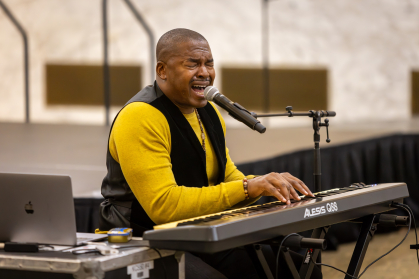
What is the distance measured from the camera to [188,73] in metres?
1.68

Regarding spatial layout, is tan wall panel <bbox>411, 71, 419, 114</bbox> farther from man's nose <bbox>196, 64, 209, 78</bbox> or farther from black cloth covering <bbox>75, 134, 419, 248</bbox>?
man's nose <bbox>196, 64, 209, 78</bbox>

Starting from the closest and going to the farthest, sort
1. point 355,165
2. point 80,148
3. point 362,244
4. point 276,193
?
point 276,193
point 362,244
point 355,165
point 80,148

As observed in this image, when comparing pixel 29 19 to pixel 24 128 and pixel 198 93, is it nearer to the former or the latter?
pixel 24 128

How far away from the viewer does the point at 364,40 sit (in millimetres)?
9055

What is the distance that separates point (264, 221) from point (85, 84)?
26.0 feet

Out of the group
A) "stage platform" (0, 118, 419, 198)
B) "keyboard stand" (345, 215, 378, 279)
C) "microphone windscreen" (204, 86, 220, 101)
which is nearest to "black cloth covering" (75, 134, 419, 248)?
"stage platform" (0, 118, 419, 198)

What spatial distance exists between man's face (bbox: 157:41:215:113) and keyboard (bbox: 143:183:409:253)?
425 millimetres

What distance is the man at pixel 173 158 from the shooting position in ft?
4.93

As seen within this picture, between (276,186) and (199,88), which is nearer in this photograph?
(276,186)

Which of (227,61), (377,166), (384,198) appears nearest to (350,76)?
(227,61)

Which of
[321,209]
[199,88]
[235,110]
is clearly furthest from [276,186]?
[199,88]

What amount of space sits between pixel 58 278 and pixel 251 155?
2.94m

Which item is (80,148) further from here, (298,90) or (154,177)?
(298,90)

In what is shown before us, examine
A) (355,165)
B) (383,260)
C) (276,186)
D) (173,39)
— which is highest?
(173,39)
